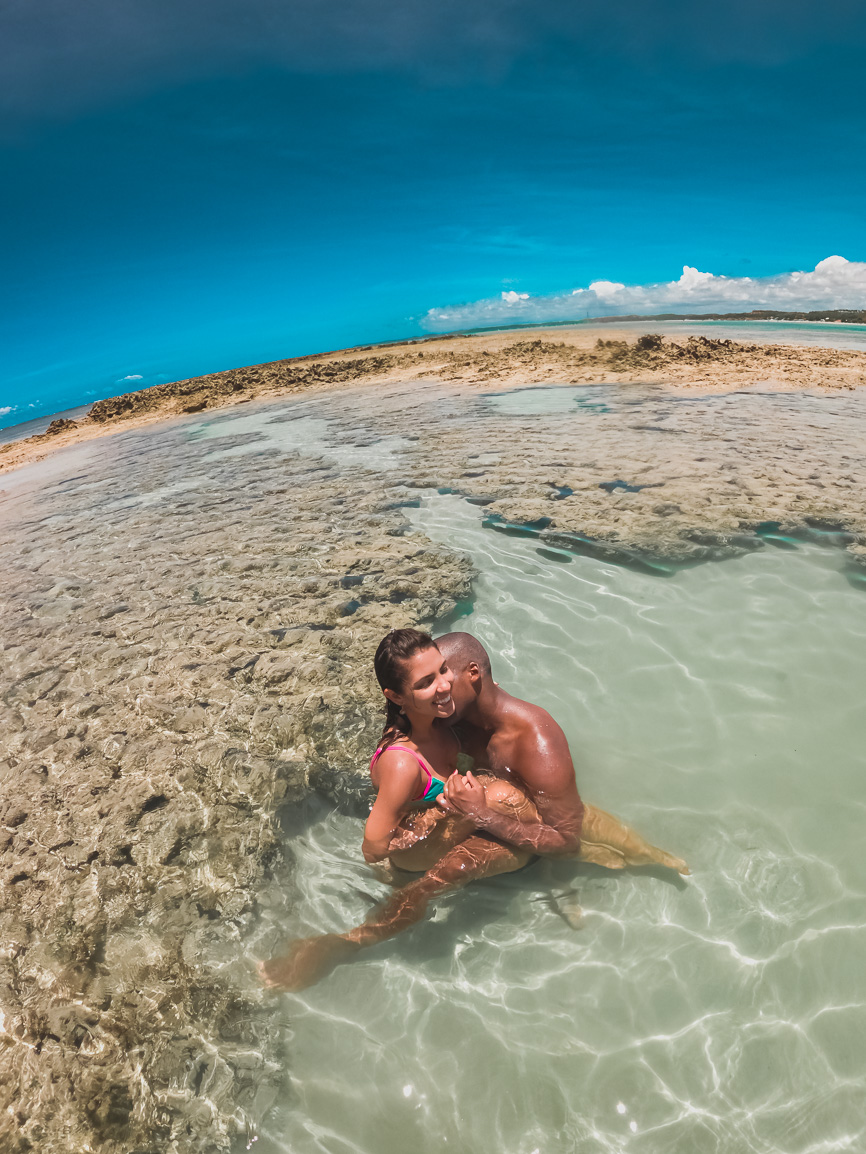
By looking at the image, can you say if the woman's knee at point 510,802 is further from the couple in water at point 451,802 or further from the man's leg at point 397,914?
the man's leg at point 397,914

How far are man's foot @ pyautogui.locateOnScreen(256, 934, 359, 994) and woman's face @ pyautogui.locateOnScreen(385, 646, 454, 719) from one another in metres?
1.02

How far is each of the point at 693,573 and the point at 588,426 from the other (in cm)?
573

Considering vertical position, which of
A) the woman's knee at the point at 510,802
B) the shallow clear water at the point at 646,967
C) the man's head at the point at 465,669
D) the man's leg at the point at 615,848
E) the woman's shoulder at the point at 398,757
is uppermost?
the man's head at the point at 465,669

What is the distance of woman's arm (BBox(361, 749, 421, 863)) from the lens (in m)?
2.47

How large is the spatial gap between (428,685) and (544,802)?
825 millimetres

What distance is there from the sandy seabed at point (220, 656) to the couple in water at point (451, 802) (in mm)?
482

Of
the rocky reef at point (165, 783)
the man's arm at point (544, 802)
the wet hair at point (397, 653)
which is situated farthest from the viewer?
the man's arm at point (544, 802)

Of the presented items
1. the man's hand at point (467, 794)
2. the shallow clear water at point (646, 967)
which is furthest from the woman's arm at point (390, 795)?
the shallow clear water at point (646, 967)

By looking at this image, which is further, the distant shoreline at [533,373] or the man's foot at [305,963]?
the distant shoreline at [533,373]

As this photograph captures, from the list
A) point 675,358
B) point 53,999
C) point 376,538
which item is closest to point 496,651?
point 376,538

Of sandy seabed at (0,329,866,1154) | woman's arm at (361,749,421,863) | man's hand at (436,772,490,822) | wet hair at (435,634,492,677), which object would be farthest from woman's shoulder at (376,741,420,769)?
sandy seabed at (0,329,866,1154)

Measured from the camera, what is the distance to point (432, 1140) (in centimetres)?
193

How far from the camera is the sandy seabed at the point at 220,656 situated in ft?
7.14

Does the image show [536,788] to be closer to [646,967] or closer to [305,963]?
[646,967]
